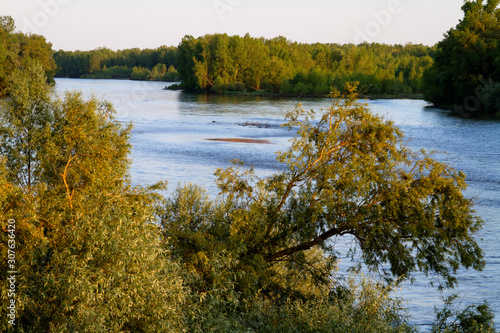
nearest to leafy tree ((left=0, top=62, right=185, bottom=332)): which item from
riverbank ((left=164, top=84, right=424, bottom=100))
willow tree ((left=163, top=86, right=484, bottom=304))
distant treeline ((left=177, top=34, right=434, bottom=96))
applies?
willow tree ((left=163, top=86, right=484, bottom=304))

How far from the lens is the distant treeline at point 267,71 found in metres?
113

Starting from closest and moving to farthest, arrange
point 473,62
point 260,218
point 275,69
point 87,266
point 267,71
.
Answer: point 87,266 → point 260,218 → point 473,62 → point 275,69 → point 267,71

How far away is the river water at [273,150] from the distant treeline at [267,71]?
3988 cm

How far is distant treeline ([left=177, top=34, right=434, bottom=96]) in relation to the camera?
113 meters

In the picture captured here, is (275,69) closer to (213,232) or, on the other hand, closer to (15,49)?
(15,49)

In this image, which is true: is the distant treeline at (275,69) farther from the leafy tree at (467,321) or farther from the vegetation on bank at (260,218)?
the leafy tree at (467,321)

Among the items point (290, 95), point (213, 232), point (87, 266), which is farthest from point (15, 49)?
point (87, 266)

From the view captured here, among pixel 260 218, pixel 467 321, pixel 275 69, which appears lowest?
pixel 467 321

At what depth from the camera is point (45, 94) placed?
15.3 meters

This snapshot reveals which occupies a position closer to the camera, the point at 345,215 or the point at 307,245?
the point at 345,215

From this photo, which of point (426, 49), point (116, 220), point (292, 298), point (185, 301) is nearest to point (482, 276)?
point (292, 298)

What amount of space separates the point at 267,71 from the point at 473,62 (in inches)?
2350

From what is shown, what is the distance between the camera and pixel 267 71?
5007 inches

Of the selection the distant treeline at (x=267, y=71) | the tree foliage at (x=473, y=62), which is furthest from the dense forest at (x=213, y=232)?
the distant treeline at (x=267, y=71)
